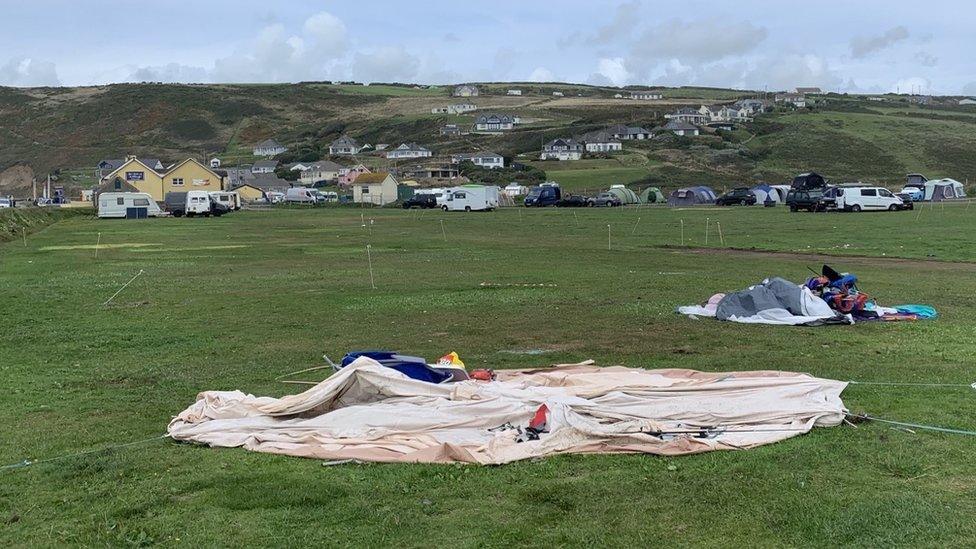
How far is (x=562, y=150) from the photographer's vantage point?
15225 centimetres

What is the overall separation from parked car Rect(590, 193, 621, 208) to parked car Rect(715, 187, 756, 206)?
9.40 m

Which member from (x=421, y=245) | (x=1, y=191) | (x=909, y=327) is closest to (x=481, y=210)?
(x=421, y=245)

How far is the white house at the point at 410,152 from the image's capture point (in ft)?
547

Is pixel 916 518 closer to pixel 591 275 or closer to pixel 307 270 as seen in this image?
pixel 591 275

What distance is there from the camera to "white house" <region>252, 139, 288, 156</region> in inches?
7305

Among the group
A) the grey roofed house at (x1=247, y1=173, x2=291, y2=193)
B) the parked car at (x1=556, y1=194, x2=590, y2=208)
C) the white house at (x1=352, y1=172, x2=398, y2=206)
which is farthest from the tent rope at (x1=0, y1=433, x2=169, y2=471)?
the grey roofed house at (x1=247, y1=173, x2=291, y2=193)

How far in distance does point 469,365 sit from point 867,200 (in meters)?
53.0

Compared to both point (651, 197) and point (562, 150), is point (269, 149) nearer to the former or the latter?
point (562, 150)

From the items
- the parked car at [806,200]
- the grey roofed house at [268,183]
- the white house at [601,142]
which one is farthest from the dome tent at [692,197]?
the grey roofed house at [268,183]

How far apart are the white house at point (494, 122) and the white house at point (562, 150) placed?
31143 mm

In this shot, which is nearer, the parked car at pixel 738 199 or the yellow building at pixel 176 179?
the parked car at pixel 738 199

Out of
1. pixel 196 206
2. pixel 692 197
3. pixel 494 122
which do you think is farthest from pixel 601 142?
pixel 196 206

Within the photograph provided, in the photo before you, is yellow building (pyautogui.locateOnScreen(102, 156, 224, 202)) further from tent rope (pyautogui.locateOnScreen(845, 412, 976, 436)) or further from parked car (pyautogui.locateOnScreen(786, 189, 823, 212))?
tent rope (pyautogui.locateOnScreen(845, 412, 976, 436))

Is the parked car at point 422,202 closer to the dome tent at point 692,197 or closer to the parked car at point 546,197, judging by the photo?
the parked car at point 546,197
